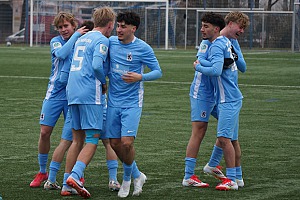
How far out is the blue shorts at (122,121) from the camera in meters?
7.57

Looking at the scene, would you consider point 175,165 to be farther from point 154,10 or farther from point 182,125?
point 154,10

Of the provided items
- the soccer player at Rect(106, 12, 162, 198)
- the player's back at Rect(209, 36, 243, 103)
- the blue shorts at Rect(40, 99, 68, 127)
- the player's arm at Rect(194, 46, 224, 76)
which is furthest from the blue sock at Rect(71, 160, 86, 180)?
the player's back at Rect(209, 36, 243, 103)

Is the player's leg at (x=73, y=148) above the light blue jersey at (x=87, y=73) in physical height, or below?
below

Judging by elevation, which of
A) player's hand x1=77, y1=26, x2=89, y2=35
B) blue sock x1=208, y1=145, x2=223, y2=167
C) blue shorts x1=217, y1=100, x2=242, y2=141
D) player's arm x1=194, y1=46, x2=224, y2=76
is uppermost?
player's hand x1=77, y1=26, x2=89, y2=35

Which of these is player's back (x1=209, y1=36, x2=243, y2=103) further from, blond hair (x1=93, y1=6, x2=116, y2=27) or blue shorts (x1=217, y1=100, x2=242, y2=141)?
blond hair (x1=93, y1=6, x2=116, y2=27)

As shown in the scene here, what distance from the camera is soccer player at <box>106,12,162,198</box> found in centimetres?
759

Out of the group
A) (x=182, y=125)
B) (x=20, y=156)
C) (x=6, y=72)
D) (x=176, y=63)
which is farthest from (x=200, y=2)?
(x=20, y=156)

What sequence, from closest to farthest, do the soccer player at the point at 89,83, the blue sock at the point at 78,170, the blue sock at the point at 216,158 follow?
the blue sock at the point at 78,170, the soccer player at the point at 89,83, the blue sock at the point at 216,158

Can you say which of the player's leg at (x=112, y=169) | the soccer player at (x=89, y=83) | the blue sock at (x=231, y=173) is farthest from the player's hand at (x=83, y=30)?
the blue sock at (x=231, y=173)

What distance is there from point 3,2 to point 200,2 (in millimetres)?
12909

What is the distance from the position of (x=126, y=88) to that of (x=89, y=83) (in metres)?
0.37

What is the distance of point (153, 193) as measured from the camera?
7793 mm

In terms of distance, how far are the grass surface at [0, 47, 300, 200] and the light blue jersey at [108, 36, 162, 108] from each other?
0.95 meters

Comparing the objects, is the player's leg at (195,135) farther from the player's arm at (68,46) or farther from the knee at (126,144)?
the player's arm at (68,46)
